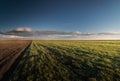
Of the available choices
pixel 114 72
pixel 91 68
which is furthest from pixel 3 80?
pixel 114 72

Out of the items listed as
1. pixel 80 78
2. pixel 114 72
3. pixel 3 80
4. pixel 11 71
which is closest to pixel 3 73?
pixel 11 71

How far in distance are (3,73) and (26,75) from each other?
2783 mm

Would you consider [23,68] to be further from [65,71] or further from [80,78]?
[80,78]

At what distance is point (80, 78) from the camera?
14.7 meters

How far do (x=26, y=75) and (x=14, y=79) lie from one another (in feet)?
4.86

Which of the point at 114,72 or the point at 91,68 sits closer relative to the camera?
the point at 114,72

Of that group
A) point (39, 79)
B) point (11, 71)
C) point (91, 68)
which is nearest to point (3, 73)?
point (11, 71)

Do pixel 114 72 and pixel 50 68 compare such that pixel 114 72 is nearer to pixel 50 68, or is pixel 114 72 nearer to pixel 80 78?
pixel 80 78

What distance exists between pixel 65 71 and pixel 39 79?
135 inches

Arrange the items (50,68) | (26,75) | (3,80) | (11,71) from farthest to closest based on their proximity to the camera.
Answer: (50,68) → (11,71) → (26,75) → (3,80)

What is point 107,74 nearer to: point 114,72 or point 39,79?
point 114,72

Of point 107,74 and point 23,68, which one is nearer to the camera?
point 107,74

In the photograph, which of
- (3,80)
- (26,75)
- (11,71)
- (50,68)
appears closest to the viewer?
(3,80)

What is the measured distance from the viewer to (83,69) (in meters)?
17.6
